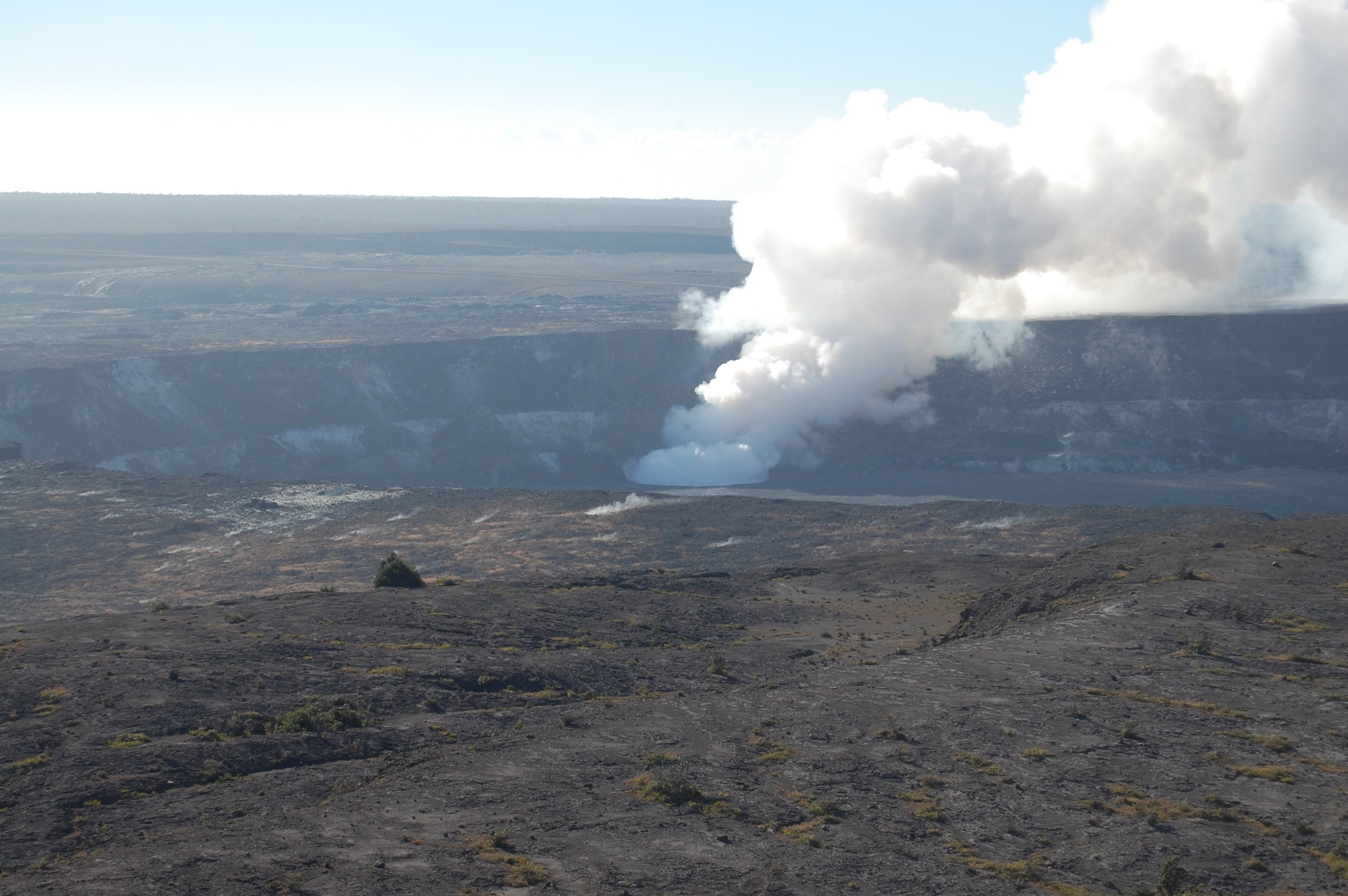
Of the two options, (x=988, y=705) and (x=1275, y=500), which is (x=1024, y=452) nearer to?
(x=1275, y=500)

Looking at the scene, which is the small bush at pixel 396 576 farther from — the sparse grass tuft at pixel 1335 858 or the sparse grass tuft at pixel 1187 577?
the sparse grass tuft at pixel 1335 858

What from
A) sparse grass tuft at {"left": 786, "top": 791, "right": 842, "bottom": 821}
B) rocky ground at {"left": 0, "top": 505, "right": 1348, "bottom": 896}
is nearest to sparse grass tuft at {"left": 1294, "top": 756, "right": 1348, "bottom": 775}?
rocky ground at {"left": 0, "top": 505, "right": 1348, "bottom": 896}

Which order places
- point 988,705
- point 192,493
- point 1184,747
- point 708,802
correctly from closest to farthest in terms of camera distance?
point 708,802 < point 1184,747 < point 988,705 < point 192,493

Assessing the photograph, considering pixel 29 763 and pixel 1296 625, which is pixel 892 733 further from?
pixel 29 763

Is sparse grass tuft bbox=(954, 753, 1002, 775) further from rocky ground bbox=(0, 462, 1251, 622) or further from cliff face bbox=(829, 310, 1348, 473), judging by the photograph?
Result: cliff face bbox=(829, 310, 1348, 473)

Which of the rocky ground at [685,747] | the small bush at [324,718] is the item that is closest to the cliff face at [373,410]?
the rocky ground at [685,747]

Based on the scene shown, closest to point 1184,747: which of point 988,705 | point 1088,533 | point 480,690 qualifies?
point 988,705

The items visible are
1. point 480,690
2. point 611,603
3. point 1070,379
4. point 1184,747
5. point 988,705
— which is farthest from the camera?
point 1070,379
